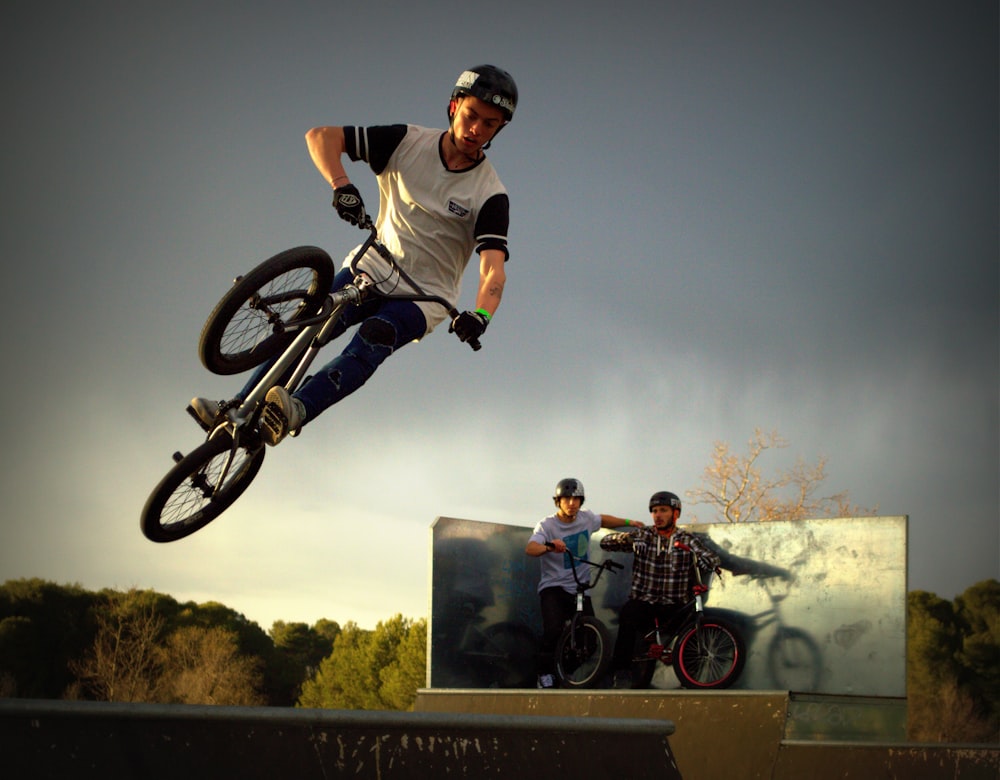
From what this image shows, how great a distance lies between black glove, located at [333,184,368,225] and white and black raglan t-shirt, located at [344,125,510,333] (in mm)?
430

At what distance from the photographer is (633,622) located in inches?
348

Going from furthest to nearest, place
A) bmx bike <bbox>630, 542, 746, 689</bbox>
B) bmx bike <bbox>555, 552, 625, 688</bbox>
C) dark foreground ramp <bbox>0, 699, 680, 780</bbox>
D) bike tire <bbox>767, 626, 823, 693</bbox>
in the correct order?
bmx bike <bbox>555, 552, 625, 688</bbox> → bike tire <bbox>767, 626, 823, 693</bbox> → bmx bike <bbox>630, 542, 746, 689</bbox> → dark foreground ramp <bbox>0, 699, 680, 780</bbox>

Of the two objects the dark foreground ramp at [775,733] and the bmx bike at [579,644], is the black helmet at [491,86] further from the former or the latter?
the bmx bike at [579,644]

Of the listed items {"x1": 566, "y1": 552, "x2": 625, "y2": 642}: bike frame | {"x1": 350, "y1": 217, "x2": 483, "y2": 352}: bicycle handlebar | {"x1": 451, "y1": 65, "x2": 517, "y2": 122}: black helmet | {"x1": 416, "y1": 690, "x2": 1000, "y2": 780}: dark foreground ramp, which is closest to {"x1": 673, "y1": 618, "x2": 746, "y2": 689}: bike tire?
{"x1": 416, "y1": 690, "x2": 1000, "y2": 780}: dark foreground ramp

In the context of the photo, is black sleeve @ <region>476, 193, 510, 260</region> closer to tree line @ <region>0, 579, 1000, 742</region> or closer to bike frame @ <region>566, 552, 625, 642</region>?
bike frame @ <region>566, 552, 625, 642</region>

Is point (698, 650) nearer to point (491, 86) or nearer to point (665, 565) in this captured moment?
point (665, 565)

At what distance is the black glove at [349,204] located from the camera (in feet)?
17.7

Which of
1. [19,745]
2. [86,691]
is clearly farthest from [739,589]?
[86,691]

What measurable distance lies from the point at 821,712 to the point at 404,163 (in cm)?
504

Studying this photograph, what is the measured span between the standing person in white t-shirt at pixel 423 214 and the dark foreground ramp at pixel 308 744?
2.16 metres

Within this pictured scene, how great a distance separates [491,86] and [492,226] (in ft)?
2.46

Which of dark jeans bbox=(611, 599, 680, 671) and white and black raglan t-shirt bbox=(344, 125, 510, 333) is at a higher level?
white and black raglan t-shirt bbox=(344, 125, 510, 333)

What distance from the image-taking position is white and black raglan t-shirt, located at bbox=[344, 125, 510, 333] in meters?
5.75

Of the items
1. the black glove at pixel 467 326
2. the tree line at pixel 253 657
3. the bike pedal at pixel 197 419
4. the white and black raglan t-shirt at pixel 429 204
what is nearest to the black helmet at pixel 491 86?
the white and black raglan t-shirt at pixel 429 204
